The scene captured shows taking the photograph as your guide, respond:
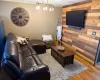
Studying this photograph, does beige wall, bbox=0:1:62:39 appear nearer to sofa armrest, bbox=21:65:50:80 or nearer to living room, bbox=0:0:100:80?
living room, bbox=0:0:100:80

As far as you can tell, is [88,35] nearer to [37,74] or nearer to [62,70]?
[62,70]

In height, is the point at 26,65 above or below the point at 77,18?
below

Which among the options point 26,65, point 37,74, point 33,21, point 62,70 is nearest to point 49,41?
point 33,21

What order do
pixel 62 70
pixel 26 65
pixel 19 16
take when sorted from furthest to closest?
pixel 19 16 < pixel 62 70 < pixel 26 65

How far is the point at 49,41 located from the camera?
4469 millimetres

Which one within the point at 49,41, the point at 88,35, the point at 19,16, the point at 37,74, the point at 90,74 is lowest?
the point at 90,74

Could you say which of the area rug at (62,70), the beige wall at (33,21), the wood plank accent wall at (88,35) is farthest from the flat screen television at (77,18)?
the area rug at (62,70)

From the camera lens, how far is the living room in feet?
6.18

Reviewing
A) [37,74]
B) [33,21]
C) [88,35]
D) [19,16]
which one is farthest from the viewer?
[33,21]

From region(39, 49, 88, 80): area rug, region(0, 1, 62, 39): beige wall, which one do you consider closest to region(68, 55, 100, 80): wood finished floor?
region(39, 49, 88, 80): area rug

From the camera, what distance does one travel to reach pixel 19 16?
4.01m

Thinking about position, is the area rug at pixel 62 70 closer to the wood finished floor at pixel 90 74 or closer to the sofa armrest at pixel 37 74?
the wood finished floor at pixel 90 74

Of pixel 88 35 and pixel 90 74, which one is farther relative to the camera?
pixel 88 35

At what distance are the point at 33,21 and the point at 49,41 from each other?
4.42 ft
